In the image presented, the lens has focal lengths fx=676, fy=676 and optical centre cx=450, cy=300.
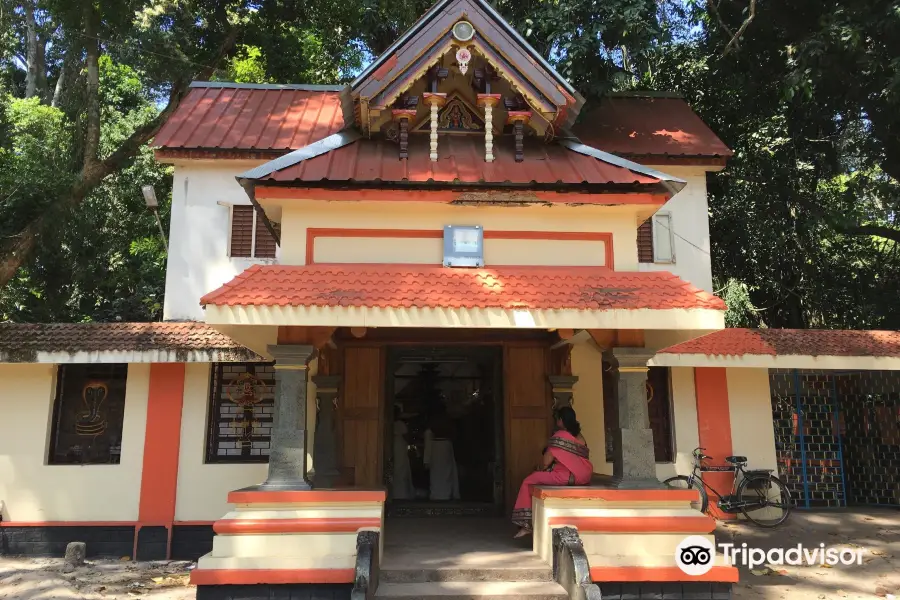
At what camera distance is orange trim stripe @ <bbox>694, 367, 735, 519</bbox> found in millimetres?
10477

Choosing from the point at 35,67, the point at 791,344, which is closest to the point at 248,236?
the point at 791,344

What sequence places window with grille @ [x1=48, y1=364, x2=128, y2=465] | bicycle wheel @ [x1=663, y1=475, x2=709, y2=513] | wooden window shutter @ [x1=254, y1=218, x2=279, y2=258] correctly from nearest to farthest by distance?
window with grille @ [x1=48, y1=364, x2=128, y2=465], bicycle wheel @ [x1=663, y1=475, x2=709, y2=513], wooden window shutter @ [x1=254, y1=218, x2=279, y2=258]

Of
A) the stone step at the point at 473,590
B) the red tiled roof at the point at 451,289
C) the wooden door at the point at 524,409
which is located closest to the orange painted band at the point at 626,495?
the stone step at the point at 473,590

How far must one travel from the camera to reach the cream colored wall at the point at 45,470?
9383 millimetres

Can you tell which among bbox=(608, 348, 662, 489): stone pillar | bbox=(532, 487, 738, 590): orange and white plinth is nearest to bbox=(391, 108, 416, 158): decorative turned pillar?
bbox=(608, 348, 662, 489): stone pillar

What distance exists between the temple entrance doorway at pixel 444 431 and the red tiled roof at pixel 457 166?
2.80m

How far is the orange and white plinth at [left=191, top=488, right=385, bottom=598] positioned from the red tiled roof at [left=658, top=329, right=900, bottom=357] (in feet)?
17.2

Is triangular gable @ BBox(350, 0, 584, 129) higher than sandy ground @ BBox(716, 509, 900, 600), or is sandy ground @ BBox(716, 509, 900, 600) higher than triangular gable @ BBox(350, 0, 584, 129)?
triangular gable @ BBox(350, 0, 584, 129)

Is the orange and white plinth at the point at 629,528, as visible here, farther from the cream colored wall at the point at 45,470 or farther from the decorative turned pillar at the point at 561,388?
the cream colored wall at the point at 45,470

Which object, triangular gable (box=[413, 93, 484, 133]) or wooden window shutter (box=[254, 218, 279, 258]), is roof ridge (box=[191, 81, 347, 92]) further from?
triangular gable (box=[413, 93, 484, 133])

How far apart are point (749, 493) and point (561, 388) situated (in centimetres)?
374

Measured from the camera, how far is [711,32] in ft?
46.2

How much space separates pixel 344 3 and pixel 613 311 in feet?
38.0

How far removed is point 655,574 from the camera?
6.05 metres
